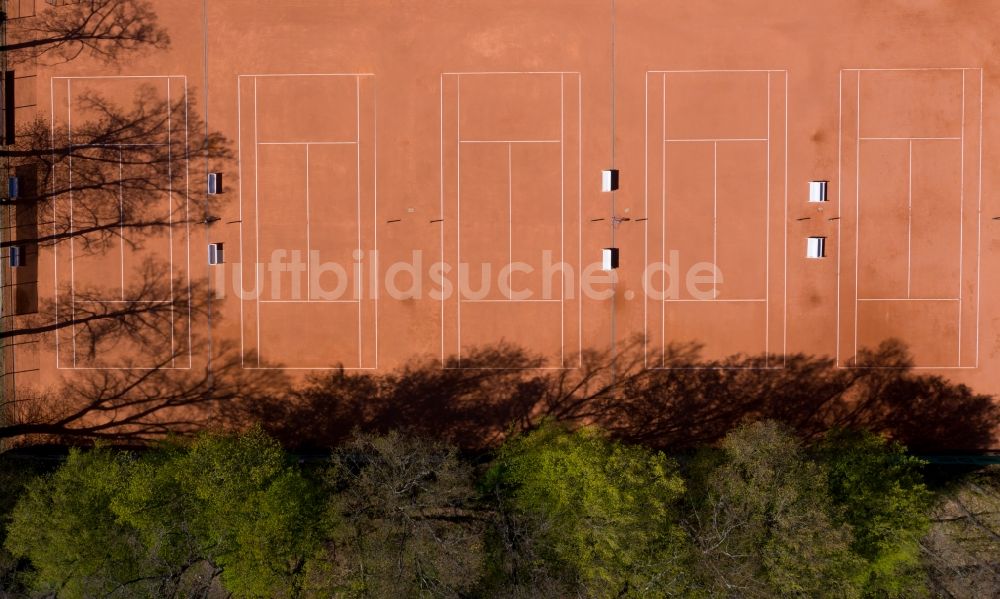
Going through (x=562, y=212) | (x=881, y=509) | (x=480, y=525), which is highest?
(x=562, y=212)

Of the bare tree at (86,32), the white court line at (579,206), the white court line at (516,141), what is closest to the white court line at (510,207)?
the white court line at (516,141)

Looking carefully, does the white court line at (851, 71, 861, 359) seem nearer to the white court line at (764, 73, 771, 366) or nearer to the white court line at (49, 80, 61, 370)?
the white court line at (764, 73, 771, 366)

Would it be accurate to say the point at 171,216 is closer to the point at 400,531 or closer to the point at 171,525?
the point at 171,525

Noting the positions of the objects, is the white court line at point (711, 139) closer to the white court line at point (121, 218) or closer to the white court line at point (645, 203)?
the white court line at point (645, 203)

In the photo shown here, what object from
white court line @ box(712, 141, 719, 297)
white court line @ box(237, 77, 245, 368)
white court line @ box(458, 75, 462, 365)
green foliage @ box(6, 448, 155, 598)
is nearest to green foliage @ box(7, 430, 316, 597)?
green foliage @ box(6, 448, 155, 598)

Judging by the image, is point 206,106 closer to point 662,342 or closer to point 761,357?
point 662,342

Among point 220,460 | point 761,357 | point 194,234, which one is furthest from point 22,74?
point 761,357

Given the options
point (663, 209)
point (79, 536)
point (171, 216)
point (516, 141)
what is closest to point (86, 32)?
point (171, 216)
